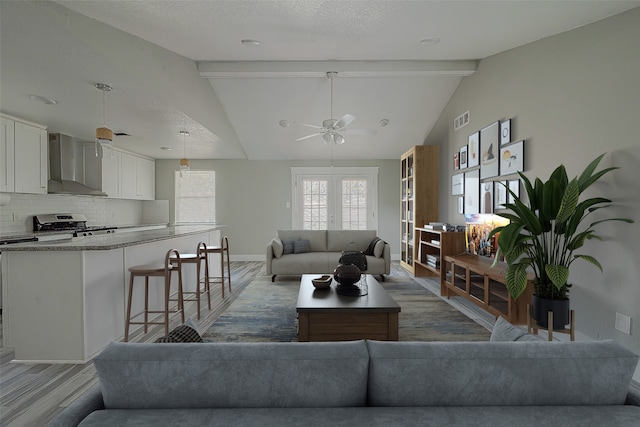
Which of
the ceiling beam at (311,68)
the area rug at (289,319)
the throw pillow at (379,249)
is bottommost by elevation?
the area rug at (289,319)

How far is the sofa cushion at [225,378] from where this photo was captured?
3.14 ft

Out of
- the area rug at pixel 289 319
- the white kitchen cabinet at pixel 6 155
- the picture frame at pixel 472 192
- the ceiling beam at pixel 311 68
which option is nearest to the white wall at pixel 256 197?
the picture frame at pixel 472 192

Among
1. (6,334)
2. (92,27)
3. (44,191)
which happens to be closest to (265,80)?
(92,27)

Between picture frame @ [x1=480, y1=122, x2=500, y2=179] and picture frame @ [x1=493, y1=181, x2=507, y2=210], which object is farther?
picture frame @ [x1=480, y1=122, x2=500, y2=179]

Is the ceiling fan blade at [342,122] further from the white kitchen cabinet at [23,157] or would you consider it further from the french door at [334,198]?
the white kitchen cabinet at [23,157]

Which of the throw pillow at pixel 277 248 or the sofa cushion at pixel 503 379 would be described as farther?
the throw pillow at pixel 277 248

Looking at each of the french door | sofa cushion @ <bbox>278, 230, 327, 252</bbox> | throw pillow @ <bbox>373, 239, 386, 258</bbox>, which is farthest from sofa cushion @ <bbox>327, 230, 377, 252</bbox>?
the french door

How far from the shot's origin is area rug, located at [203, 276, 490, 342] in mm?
3085

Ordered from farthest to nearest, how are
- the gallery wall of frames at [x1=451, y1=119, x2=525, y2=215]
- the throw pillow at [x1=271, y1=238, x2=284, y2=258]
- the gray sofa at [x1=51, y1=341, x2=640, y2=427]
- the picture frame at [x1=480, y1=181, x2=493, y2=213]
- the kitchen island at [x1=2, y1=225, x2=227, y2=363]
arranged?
the throw pillow at [x1=271, y1=238, x2=284, y2=258], the picture frame at [x1=480, y1=181, x2=493, y2=213], the gallery wall of frames at [x1=451, y1=119, x2=525, y2=215], the kitchen island at [x1=2, y1=225, x2=227, y2=363], the gray sofa at [x1=51, y1=341, x2=640, y2=427]

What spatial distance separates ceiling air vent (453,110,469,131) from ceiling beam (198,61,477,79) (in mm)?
772

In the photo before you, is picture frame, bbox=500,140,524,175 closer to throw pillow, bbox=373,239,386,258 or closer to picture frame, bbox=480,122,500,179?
picture frame, bbox=480,122,500,179

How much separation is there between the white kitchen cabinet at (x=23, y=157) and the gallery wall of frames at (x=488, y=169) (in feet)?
19.7

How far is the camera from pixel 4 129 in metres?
4.11

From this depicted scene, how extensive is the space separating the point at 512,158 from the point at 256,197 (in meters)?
5.38
